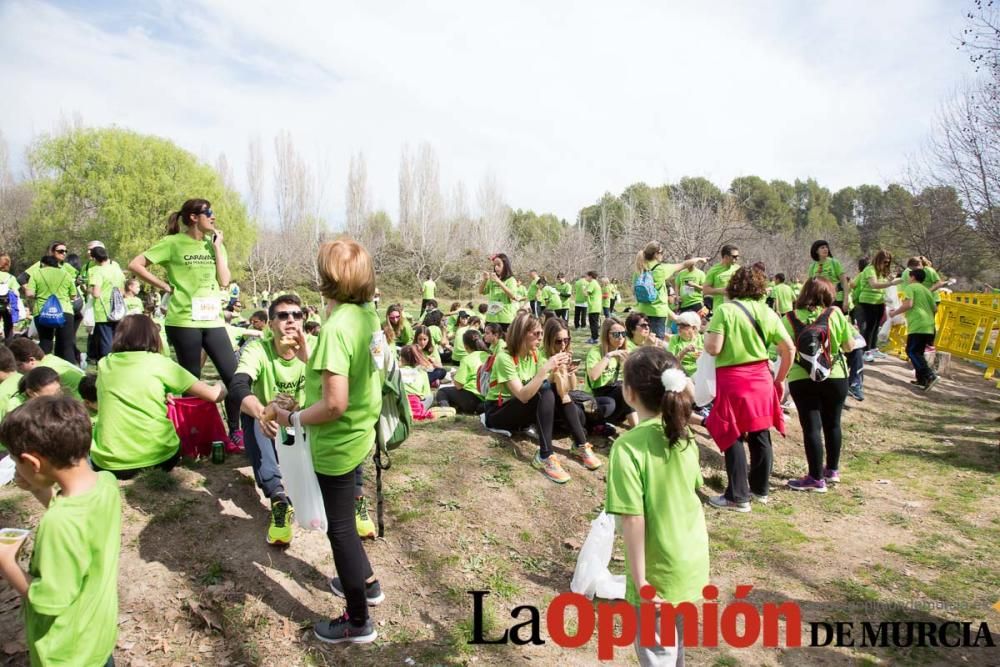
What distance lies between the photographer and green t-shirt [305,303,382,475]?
2605mm

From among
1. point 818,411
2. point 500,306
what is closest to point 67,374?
point 818,411

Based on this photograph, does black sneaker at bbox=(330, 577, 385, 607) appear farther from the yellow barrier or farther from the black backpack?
the yellow barrier

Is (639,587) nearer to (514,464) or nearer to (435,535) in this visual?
(435,535)

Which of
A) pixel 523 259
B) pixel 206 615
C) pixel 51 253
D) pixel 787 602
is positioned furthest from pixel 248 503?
pixel 523 259

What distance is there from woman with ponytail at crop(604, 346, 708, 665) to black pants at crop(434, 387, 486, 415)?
15.5 feet

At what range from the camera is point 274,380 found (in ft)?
13.0

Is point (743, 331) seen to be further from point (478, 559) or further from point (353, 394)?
point (353, 394)

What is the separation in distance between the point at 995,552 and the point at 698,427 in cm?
287

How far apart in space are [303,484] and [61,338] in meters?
7.71

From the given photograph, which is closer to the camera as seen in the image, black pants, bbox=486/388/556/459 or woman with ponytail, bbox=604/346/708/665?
woman with ponytail, bbox=604/346/708/665

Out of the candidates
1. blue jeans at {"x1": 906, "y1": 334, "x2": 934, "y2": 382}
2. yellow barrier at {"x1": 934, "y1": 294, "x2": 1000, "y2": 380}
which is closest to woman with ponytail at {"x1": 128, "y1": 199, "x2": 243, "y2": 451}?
blue jeans at {"x1": 906, "y1": 334, "x2": 934, "y2": 382}

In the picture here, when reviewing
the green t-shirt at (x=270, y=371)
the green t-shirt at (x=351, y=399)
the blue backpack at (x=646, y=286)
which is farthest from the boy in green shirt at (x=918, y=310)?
the green t-shirt at (x=351, y=399)

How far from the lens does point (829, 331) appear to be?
5031mm

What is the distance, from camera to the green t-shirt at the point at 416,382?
725 cm
